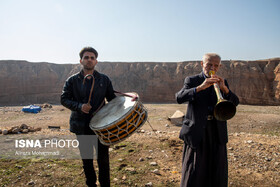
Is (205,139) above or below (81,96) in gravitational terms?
below

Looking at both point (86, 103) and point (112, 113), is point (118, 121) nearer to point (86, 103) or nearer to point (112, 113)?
point (112, 113)

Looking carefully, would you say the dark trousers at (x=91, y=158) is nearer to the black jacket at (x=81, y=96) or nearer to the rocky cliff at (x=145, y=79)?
the black jacket at (x=81, y=96)

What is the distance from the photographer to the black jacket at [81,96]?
254 cm

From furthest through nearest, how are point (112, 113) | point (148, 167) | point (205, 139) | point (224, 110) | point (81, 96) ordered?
point (148, 167), point (81, 96), point (112, 113), point (205, 139), point (224, 110)

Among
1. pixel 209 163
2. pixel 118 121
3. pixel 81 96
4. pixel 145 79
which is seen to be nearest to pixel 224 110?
pixel 209 163

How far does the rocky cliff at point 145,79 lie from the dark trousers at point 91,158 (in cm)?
2494

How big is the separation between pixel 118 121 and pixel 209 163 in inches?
51.5

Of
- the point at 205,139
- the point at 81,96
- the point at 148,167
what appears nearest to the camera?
the point at 205,139

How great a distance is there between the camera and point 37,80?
97.1 feet

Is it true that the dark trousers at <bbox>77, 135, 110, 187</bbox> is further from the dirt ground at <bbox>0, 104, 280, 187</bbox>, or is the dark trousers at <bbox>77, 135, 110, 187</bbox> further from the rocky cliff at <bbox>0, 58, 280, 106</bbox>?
the rocky cliff at <bbox>0, 58, 280, 106</bbox>

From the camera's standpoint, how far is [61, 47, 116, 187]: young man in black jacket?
8.36ft

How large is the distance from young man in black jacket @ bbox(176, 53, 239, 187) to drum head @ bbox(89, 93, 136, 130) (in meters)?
0.81

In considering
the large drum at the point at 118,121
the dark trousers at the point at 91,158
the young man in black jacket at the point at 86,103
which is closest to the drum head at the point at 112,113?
the large drum at the point at 118,121

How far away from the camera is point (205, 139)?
2270mm
